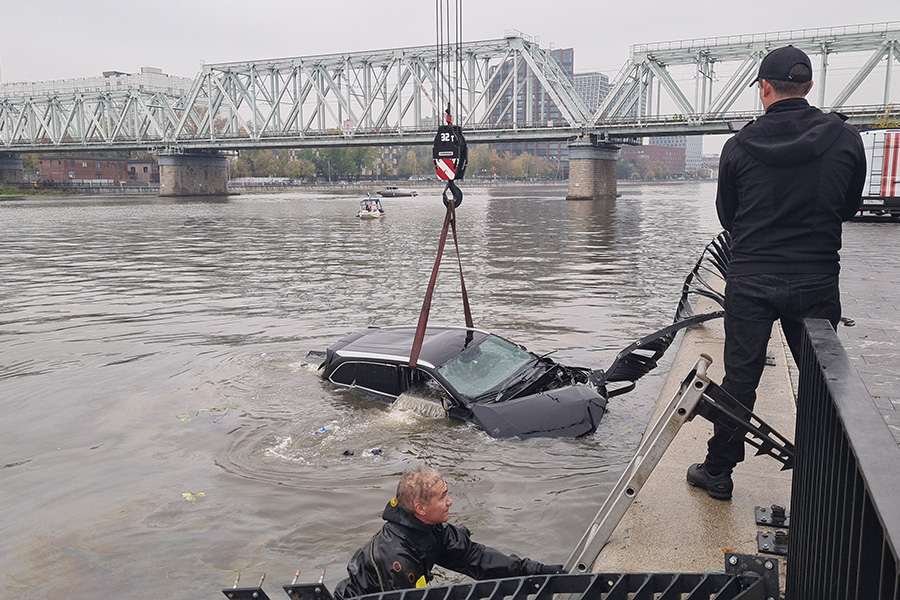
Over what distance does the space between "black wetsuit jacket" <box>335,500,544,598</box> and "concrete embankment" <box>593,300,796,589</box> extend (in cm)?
53

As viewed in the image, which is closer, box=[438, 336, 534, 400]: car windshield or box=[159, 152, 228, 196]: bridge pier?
box=[438, 336, 534, 400]: car windshield

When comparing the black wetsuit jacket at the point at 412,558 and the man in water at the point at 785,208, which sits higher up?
the man in water at the point at 785,208

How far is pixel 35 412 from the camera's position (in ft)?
30.2

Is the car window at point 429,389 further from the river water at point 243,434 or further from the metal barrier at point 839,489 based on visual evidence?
the metal barrier at point 839,489

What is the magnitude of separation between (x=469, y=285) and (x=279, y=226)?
27.1m

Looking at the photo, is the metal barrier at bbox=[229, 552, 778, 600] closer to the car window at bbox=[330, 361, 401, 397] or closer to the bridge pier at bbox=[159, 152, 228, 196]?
the car window at bbox=[330, 361, 401, 397]

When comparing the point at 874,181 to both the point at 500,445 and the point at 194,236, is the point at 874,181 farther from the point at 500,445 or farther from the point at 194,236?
the point at 194,236

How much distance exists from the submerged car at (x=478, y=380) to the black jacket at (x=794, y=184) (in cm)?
370

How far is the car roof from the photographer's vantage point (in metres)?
A: 8.10

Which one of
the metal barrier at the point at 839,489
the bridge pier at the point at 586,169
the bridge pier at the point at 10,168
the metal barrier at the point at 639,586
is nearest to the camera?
the metal barrier at the point at 839,489

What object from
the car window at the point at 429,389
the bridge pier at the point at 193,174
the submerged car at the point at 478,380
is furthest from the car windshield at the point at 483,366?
the bridge pier at the point at 193,174

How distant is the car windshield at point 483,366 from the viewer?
310 inches

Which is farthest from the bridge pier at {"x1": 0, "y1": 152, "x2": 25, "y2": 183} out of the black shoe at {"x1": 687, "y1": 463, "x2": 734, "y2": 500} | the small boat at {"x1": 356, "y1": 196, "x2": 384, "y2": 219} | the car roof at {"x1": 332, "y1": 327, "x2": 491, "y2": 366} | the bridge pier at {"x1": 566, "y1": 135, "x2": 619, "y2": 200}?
the black shoe at {"x1": 687, "y1": 463, "x2": 734, "y2": 500}

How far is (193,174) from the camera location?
10544 centimetres
